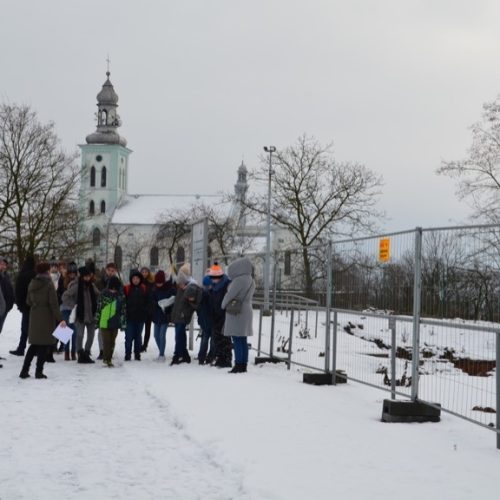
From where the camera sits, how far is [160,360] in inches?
623

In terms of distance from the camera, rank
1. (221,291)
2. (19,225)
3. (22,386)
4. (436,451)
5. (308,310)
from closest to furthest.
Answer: (436,451) < (22,386) < (308,310) < (221,291) < (19,225)

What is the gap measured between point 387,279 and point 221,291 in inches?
199

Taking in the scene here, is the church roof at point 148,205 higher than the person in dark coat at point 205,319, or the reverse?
the church roof at point 148,205

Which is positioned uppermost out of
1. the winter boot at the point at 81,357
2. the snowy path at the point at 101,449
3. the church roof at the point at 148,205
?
the church roof at the point at 148,205

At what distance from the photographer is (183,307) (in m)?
15.4

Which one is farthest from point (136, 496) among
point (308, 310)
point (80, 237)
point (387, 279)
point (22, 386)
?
point (80, 237)

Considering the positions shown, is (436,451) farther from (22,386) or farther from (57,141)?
(57,141)

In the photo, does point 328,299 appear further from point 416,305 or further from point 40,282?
point 40,282

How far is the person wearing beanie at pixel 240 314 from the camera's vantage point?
13.7 meters

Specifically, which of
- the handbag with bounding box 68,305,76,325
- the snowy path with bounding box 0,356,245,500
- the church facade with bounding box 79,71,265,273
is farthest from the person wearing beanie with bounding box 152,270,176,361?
the church facade with bounding box 79,71,265,273

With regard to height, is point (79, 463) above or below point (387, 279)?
below

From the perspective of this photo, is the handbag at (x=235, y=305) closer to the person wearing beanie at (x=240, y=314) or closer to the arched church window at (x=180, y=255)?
the person wearing beanie at (x=240, y=314)

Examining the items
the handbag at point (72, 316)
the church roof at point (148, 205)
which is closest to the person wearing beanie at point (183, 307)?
the handbag at point (72, 316)

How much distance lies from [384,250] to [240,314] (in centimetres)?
394
